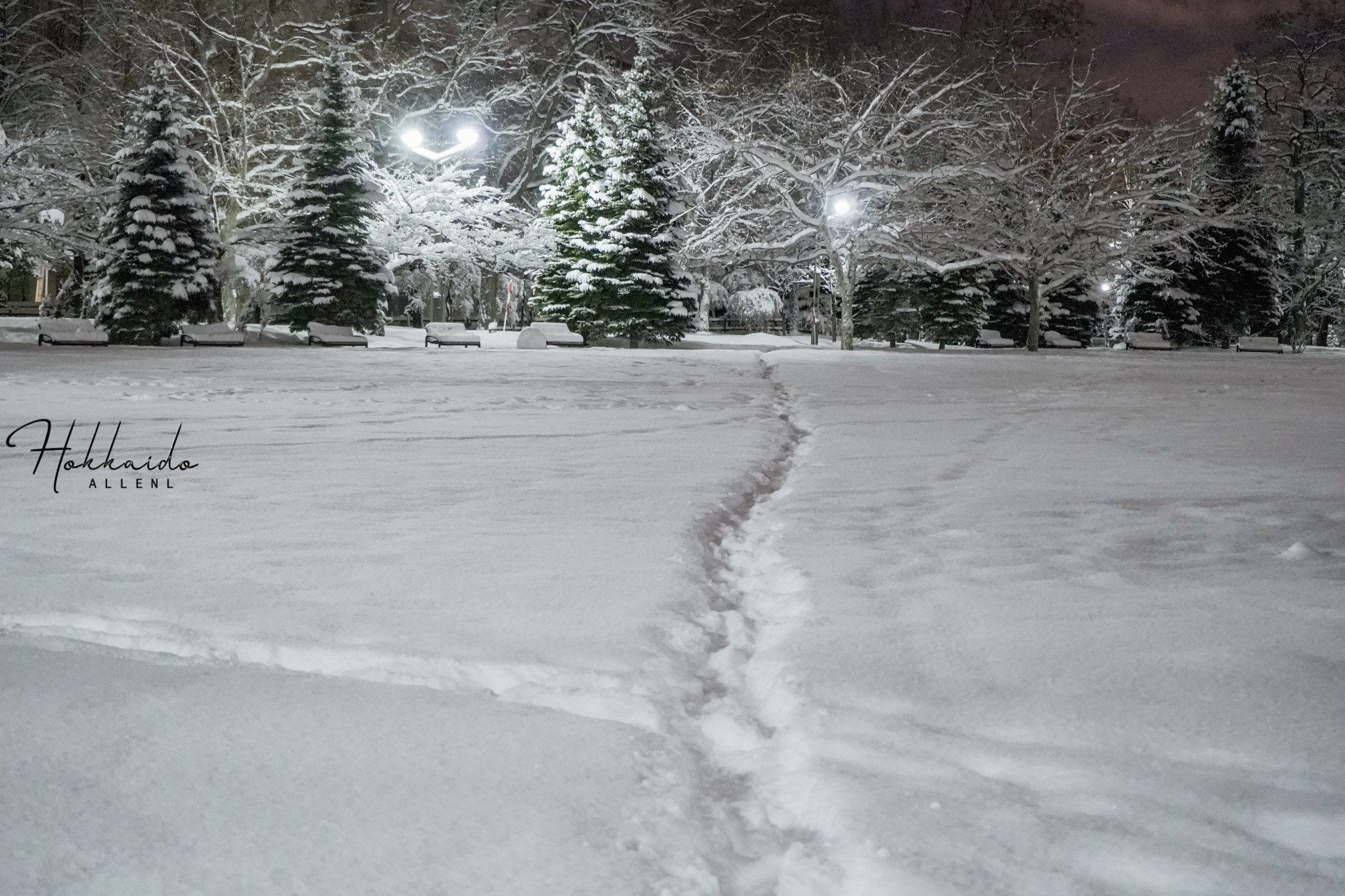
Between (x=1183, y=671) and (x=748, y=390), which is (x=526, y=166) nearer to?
(x=748, y=390)

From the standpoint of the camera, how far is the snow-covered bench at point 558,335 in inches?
1179

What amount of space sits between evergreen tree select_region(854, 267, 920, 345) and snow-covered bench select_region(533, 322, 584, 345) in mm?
13439

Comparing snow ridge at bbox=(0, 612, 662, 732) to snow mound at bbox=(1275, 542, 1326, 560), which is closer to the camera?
snow ridge at bbox=(0, 612, 662, 732)

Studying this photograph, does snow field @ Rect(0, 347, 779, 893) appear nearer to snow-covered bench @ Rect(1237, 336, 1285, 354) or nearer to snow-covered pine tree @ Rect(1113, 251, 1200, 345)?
snow-covered bench @ Rect(1237, 336, 1285, 354)

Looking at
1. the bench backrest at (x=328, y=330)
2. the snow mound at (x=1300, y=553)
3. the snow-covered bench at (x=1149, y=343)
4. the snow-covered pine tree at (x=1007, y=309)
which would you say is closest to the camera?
the snow mound at (x=1300, y=553)

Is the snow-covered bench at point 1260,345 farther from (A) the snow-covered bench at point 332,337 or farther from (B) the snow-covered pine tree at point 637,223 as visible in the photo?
(A) the snow-covered bench at point 332,337

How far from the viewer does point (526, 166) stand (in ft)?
124

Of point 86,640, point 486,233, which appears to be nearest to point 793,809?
point 86,640

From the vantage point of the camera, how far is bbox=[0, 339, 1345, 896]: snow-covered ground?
2252 millimetres

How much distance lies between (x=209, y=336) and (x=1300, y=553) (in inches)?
1008

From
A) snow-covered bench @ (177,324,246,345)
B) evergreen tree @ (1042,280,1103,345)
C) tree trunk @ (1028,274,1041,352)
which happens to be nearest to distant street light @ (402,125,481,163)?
snow-covered bench @ (177,324,246,345)

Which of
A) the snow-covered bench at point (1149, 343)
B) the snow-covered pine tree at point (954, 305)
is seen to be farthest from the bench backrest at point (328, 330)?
the snow-covered bench at point (1149, 343)

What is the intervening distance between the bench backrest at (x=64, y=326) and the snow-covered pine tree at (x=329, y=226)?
16.7ft

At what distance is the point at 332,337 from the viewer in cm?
2745
